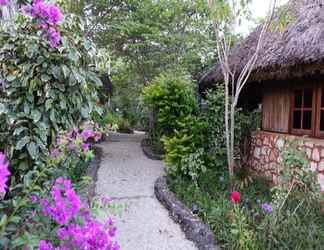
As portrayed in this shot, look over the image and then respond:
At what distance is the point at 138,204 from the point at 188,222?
101cm

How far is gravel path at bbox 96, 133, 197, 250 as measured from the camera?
2900mm

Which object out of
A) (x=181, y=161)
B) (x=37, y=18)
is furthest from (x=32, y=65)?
(x=181, y=161)

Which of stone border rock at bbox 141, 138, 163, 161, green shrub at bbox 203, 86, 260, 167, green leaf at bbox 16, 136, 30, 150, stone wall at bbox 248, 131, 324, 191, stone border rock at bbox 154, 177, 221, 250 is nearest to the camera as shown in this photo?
green leaf at bbox 16, 136, 30, 150

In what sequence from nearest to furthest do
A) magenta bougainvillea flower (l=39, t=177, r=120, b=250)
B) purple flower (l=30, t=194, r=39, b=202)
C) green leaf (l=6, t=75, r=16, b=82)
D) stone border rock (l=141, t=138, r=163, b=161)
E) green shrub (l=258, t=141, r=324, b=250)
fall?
magenta bougainvillea flower (l=39, t=177, r=120, b=250), purple flower (l=30, t=194, r=39, b=202), green leaf (l=6, t=75, r=16, b=82), green shrub (l=258, t=141, r=324, b=250), stone border rock (l=141, t=138, r=163, b=161)

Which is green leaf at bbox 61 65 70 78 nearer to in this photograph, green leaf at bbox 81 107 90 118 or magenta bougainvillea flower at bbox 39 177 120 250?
green leaf at bbox 81 107 90 118

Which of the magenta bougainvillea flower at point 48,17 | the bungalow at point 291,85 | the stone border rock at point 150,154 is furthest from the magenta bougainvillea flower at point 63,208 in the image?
the stone border rock at point 150,154

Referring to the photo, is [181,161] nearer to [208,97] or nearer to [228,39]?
[208,97]

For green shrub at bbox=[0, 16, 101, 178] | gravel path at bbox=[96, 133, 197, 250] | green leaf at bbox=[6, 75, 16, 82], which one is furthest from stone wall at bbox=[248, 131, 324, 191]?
green leaf at bbox=[6, 75, 16, 82]

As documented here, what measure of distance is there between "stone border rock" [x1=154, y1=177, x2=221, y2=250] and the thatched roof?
237 cm

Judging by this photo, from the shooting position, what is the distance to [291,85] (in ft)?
14.8

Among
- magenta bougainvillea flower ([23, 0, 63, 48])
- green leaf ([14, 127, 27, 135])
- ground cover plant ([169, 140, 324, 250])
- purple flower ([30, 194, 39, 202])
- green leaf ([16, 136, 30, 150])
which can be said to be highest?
magenta bougainvillea flower ([23, 0, 63, 48])

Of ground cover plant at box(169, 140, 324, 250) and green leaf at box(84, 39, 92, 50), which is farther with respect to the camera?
ground cover plant at box(169, 140, 324, 250)

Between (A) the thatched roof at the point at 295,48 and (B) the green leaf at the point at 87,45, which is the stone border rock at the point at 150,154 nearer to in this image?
(A) the thatched roof at the point at 295,48

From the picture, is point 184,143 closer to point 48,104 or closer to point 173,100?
point 173,100
